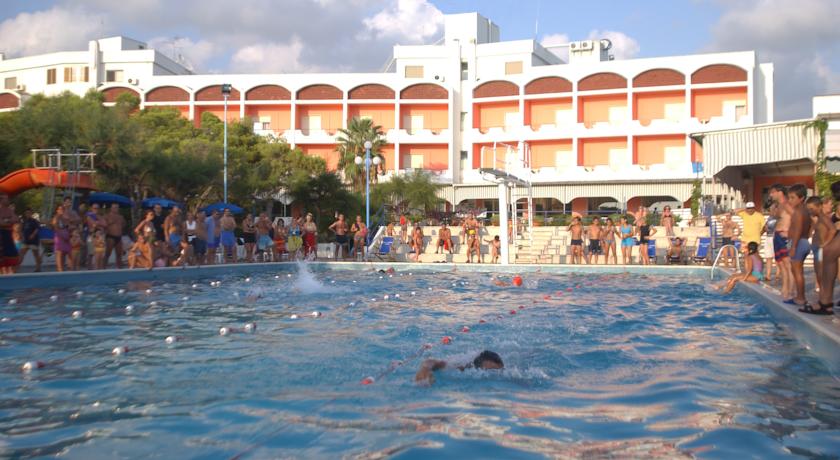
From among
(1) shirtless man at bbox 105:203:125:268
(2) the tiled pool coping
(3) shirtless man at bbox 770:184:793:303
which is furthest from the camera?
(1) shirtless man at bbox 105:203:125:268

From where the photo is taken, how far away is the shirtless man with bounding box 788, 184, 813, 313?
789 centimetres

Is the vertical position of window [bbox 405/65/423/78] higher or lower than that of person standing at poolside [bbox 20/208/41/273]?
higher

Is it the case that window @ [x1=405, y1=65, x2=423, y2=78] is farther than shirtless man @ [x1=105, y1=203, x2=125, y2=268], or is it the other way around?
window @ [x1=405, y1=65, x2=423, y2=78]

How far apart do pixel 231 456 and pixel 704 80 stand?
3816 centimetres

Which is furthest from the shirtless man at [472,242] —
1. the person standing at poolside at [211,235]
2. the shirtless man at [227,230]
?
the person standing at poolside at [211,235]

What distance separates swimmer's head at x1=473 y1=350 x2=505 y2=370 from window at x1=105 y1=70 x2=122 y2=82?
45.5m

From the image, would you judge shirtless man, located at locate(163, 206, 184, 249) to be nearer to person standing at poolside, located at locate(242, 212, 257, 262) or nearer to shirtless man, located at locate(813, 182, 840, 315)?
person standing at poolside, located at locate(242, 212, 257, 262)

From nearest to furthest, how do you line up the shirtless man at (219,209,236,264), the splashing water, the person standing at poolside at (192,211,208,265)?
the splashing water, the person standing at poolside at (192,211,208,265), the shirtless man at (219,209,236,264)

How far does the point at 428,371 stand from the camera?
19.0ft

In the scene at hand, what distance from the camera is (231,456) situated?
403 centimetres

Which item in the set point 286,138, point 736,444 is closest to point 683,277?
point 736,444

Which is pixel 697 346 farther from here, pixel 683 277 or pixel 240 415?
pixel 683 277

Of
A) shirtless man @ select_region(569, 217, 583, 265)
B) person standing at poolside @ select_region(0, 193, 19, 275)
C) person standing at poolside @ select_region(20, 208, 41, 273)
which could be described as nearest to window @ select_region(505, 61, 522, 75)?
shirtless man @ select_region(569, 217, 583, 265)

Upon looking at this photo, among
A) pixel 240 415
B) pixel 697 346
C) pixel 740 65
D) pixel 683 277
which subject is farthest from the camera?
pixel 740 65
